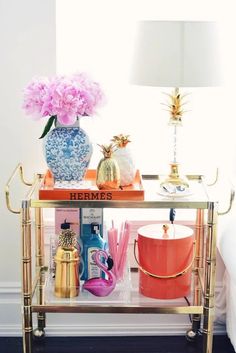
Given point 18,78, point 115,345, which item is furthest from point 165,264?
point 18,78

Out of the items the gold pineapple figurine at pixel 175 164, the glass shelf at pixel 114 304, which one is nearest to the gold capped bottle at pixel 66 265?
the glass shelf at pixel 114 304

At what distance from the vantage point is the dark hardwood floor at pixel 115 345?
8.53 feet

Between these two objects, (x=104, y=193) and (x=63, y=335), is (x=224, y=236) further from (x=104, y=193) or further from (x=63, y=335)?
(x=63, y=335)

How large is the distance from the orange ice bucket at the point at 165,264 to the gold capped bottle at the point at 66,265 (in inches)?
9.4

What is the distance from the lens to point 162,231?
2455 millimetres

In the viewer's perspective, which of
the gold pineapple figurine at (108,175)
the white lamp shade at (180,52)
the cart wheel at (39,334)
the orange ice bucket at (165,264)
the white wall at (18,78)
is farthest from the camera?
the cart wheel at (39,334)

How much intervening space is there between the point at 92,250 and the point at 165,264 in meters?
0.26

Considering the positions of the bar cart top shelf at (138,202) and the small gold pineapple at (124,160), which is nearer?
the bar cart top shelf at (138,202)

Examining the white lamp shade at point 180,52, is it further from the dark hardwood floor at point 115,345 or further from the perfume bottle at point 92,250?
the dark hardwood floor at point 115,345

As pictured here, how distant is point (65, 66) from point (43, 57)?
170mm

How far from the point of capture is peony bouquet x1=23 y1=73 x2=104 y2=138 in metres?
2.16

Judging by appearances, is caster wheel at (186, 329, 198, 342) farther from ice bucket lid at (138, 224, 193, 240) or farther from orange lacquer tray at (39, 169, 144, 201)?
orange lacquer tray at (39, 169, 144, 201)

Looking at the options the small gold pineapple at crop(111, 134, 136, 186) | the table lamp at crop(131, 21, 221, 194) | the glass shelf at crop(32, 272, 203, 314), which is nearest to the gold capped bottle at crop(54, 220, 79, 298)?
the glass shelf at crop(32, 272, 203, 314)

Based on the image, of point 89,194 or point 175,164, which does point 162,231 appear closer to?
point 175,164
